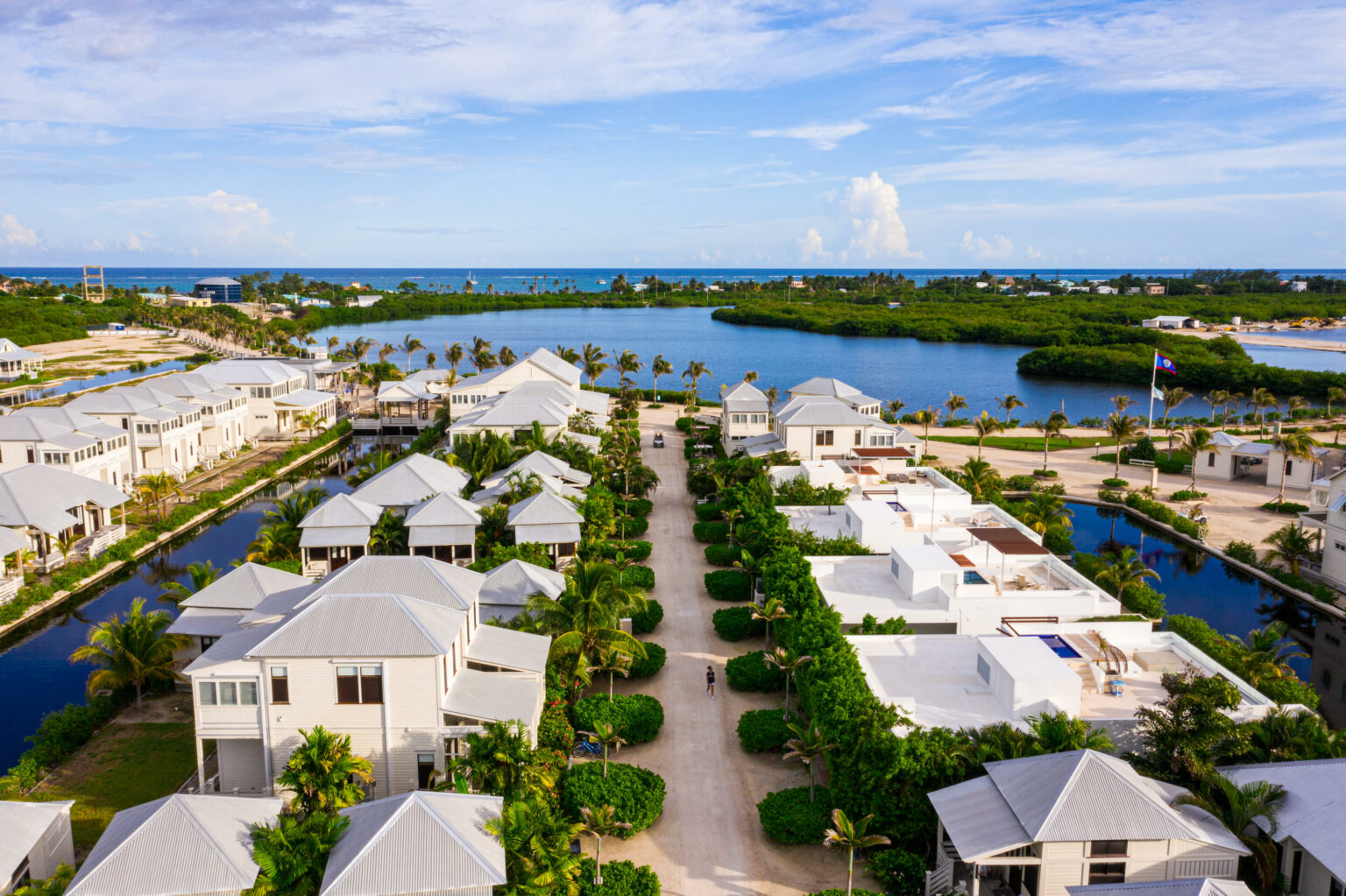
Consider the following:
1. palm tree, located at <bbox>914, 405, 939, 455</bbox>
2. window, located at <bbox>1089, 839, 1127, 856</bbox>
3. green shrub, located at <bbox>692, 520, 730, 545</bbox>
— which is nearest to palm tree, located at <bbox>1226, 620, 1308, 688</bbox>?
window, located at <bbox>1089, 839, 1127, 856</bbox>

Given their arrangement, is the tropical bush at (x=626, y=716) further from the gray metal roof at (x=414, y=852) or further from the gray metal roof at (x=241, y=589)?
the gray metal roof at (x=241, y=589)

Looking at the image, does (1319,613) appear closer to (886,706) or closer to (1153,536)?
(1153,536)

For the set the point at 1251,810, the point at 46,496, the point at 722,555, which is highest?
the point at 46,496

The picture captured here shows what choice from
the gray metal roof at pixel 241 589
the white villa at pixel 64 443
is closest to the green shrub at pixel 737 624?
the gray metal roof at pixel 241 589

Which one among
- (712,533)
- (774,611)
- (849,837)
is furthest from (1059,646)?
(712,533)

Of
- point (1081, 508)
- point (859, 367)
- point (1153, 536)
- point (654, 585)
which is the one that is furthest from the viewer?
point (859, 367)

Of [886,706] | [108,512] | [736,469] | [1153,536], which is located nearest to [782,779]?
[886,706]

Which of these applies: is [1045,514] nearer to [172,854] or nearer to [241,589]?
[241,589]
